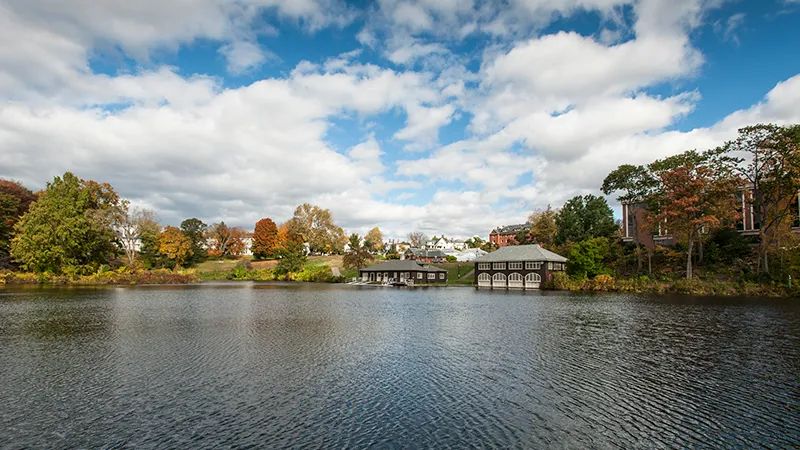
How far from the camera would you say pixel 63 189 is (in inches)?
2621

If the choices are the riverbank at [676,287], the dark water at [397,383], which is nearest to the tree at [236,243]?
the riverbank at [676,287]

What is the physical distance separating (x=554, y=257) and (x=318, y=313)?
47090mm

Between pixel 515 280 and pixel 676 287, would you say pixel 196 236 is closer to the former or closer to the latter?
pixel 515 280

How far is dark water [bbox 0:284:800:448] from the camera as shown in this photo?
10.0 metres

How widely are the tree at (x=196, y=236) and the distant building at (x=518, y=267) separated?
70.2 m

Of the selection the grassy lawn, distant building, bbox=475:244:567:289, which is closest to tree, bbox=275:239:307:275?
the grassy lawn

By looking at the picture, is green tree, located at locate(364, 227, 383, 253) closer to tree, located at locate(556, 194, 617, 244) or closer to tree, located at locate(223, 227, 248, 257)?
tree, located at locate(223, 227, 248, 257)

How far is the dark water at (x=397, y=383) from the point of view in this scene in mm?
10023

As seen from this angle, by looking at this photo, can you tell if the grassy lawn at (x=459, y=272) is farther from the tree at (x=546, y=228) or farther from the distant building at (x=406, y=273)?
the tree at (x=546, y=228)

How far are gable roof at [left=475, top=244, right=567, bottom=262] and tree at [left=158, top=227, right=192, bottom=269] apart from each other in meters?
65.9

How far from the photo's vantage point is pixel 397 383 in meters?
14.2

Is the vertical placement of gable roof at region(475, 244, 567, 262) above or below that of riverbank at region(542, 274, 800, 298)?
above

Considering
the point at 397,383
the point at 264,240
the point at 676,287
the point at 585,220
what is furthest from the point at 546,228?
the point at 397,383

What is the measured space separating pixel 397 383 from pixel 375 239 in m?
139
